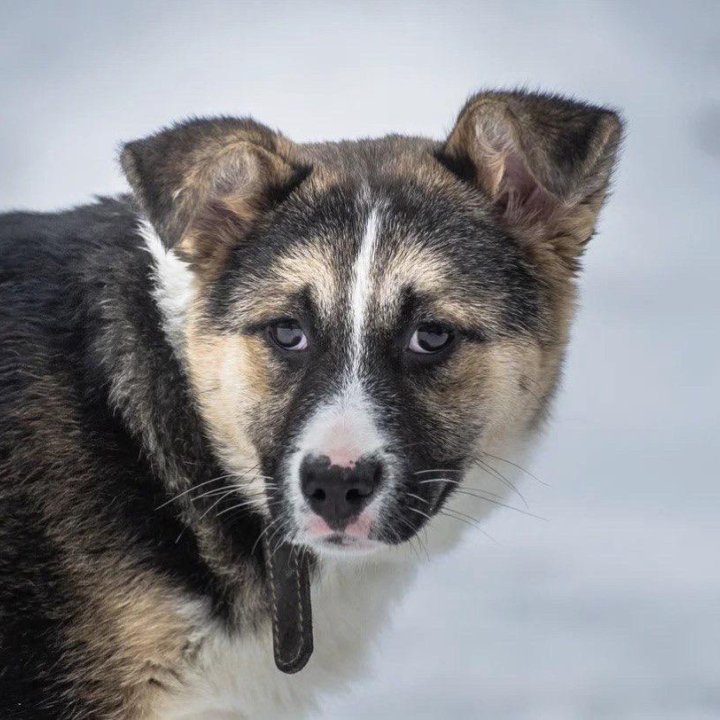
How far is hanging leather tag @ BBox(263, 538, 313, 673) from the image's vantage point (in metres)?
5.00

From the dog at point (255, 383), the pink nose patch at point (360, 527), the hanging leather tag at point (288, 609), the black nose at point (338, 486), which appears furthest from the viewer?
the hanging leather tag at point (288, 609)

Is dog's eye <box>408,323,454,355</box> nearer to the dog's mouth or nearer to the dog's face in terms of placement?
the dog's face

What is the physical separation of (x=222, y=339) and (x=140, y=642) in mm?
1087

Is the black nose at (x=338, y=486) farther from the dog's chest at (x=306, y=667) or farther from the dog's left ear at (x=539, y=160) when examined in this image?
the dog's left ear at (x=539, y=160)

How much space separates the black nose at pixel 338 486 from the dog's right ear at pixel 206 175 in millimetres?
1014

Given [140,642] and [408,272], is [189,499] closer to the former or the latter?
[140,642]

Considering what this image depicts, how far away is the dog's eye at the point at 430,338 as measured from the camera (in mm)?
4879

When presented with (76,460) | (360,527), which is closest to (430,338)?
(360,527)

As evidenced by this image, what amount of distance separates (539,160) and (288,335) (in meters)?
1.05

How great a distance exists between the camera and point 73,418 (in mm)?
5062

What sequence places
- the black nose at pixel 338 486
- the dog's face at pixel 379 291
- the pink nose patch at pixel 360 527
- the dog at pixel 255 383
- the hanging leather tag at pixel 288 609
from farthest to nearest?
the hanging leather tag at pixel 288 609 → the dog at pixel 255 383 → the dog's face at pixel 379 291 → the pink nose patch at pixel 360 527 → the black nose at pixel 338 486

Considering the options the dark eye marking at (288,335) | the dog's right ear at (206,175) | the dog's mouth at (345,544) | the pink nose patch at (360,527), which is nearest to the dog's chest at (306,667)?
the dog's mouth at (345,544)

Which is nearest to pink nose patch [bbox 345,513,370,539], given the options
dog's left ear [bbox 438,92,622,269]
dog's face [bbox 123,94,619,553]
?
dog's face [bbox 123,94,619,553]

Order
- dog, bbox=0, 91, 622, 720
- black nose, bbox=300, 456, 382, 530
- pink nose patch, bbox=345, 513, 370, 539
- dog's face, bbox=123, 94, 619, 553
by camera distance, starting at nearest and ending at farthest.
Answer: black nose, bbox=300, 456, 382, 530 → pink nose patch, bbox=345, 513, 370, 539 → dog's face, bbox=123, 94, 619, 553 → dog, bbox=0, 91, 622, 720
